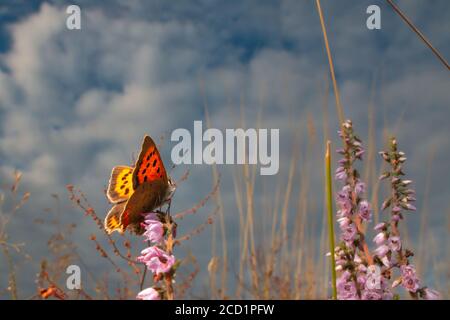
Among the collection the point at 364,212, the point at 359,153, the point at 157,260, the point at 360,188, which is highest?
the point at 359,153

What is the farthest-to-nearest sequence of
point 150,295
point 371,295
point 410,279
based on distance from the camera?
point 410,279, point 371,295, point 150,295

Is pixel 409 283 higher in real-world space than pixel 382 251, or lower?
lower

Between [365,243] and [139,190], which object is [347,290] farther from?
[139,190]

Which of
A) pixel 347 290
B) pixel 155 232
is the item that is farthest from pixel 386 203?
pixel 155 232

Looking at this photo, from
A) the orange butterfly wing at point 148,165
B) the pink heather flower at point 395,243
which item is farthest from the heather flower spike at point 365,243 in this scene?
the orange butterfly wing at point 148,165

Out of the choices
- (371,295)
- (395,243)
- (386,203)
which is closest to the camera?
(371,295)

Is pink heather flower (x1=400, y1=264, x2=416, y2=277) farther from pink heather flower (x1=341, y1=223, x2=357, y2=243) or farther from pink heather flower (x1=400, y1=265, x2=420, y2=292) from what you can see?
pink heather flower (x1=341, y1=223, x2=357, y2=243)

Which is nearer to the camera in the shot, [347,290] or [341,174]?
[347,290]

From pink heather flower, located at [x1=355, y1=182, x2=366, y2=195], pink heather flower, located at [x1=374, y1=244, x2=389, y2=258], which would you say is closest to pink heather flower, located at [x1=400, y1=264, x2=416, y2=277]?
pink heather flower, located at [x1=374, y1=244, x2=389, y2=258]
